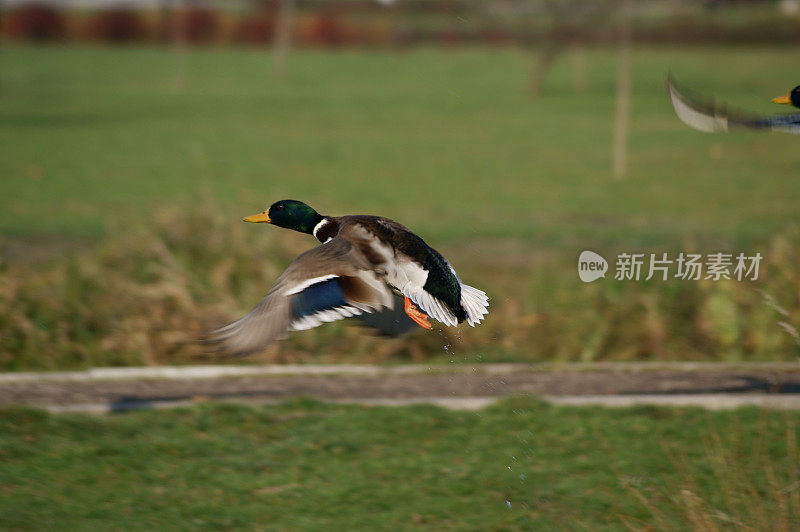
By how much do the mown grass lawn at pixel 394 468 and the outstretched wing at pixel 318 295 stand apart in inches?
139

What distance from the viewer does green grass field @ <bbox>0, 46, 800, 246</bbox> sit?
21250mm

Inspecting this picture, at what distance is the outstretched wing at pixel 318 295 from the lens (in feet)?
7.21

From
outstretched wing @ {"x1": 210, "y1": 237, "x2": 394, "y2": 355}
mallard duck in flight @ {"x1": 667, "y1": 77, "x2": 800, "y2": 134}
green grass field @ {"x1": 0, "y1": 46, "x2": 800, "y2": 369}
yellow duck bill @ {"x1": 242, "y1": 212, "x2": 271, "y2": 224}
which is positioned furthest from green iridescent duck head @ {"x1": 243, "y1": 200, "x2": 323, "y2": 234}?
green grass field @ {"x1": 0, "y1": 46, "x2": 800, "y2": 369}

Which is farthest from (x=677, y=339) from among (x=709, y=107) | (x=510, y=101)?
(x=510, y=101)

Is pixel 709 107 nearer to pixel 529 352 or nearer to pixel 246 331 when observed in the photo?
pixel 246 331

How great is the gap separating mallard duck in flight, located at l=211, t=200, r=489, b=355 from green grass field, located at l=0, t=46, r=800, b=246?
722 millimetres

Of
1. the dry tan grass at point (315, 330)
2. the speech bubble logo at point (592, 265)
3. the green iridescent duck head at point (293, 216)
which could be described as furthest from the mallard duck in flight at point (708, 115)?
the dry tan grass at point (315, 330)

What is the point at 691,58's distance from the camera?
7669 centimetres

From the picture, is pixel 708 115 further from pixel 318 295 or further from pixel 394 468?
pixel 394 468

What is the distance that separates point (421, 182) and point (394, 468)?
20.6 m

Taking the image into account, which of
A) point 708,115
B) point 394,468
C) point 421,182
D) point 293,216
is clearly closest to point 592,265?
A: point 708,115

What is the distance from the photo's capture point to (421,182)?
27.1 m

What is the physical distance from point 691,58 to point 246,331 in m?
79.7

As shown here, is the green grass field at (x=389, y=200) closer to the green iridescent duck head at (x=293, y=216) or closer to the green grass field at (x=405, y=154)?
the green grass field at (x=405, y=154)
